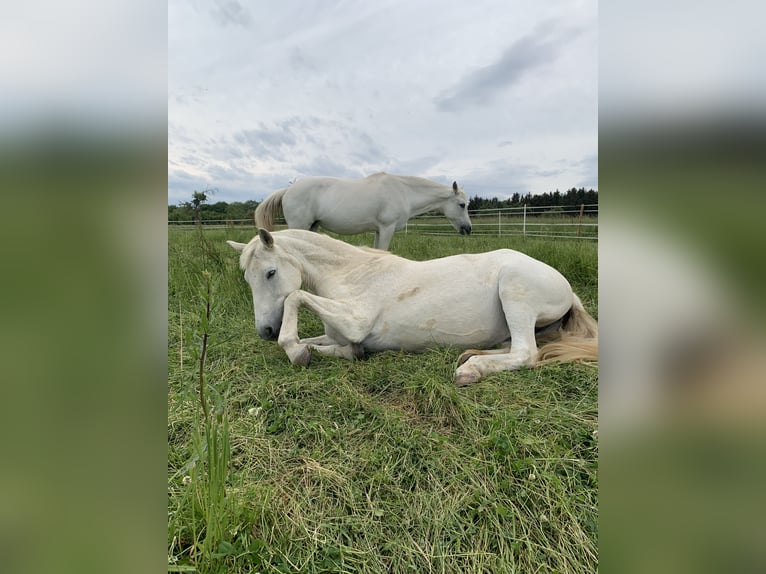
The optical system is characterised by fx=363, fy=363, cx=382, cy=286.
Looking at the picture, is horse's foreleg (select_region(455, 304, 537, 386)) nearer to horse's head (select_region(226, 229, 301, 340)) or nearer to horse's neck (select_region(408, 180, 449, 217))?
horse's head (select_region(226, 229, 301, 340))

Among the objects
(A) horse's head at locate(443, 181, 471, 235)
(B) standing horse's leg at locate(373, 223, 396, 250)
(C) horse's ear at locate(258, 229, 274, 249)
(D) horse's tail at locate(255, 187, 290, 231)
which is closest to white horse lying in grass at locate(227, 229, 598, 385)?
(C) horse's ear at locate(258, 229, 274, 249)

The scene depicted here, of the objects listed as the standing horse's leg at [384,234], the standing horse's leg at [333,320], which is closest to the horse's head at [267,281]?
the standing horse's leg at [333,320]

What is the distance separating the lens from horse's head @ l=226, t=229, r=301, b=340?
9.37ft

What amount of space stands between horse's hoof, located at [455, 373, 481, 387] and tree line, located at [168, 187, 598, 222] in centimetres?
119

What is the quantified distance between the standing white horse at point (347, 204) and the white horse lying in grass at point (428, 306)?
3.05m

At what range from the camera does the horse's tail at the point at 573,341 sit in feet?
8.20

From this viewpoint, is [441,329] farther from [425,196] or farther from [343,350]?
[425,196]
